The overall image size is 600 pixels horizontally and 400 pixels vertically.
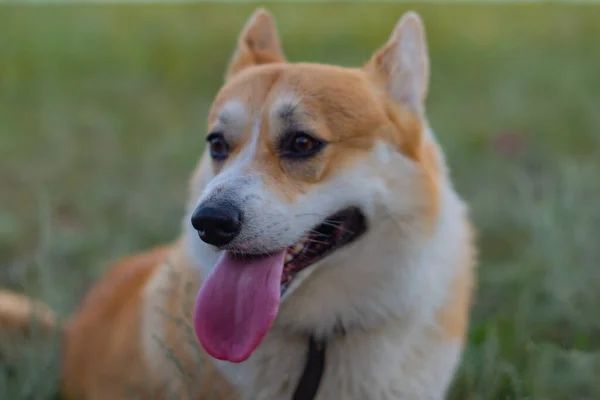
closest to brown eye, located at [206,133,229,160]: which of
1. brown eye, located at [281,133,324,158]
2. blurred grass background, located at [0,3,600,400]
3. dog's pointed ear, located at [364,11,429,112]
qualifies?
brown eye, located at [281,133,324,158]

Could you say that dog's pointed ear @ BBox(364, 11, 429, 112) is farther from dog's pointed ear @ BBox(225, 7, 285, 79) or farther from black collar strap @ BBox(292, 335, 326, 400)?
black collar strap @ BBox(292, 335, 326, 400)

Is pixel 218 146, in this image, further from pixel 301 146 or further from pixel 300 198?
pixel 300 198

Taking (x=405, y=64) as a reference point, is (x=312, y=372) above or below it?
below

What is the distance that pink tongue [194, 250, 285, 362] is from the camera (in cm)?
246

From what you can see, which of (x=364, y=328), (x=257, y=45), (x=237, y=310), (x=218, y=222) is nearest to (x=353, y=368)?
(x=364, y=328)

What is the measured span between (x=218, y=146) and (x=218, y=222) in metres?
0.54

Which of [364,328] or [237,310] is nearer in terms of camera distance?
[237,310]

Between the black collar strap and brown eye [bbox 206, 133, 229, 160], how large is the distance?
2.58 ft

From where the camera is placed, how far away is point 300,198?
103 inches

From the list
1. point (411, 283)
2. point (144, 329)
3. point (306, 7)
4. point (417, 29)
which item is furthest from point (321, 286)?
point (306, 7)

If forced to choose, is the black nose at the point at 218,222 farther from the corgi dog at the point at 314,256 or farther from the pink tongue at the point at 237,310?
the pink tongue at the point at 237,310

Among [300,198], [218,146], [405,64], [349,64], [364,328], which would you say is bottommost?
[349,64]

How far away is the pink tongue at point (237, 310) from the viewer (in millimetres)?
2463

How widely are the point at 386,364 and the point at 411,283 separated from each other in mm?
321
